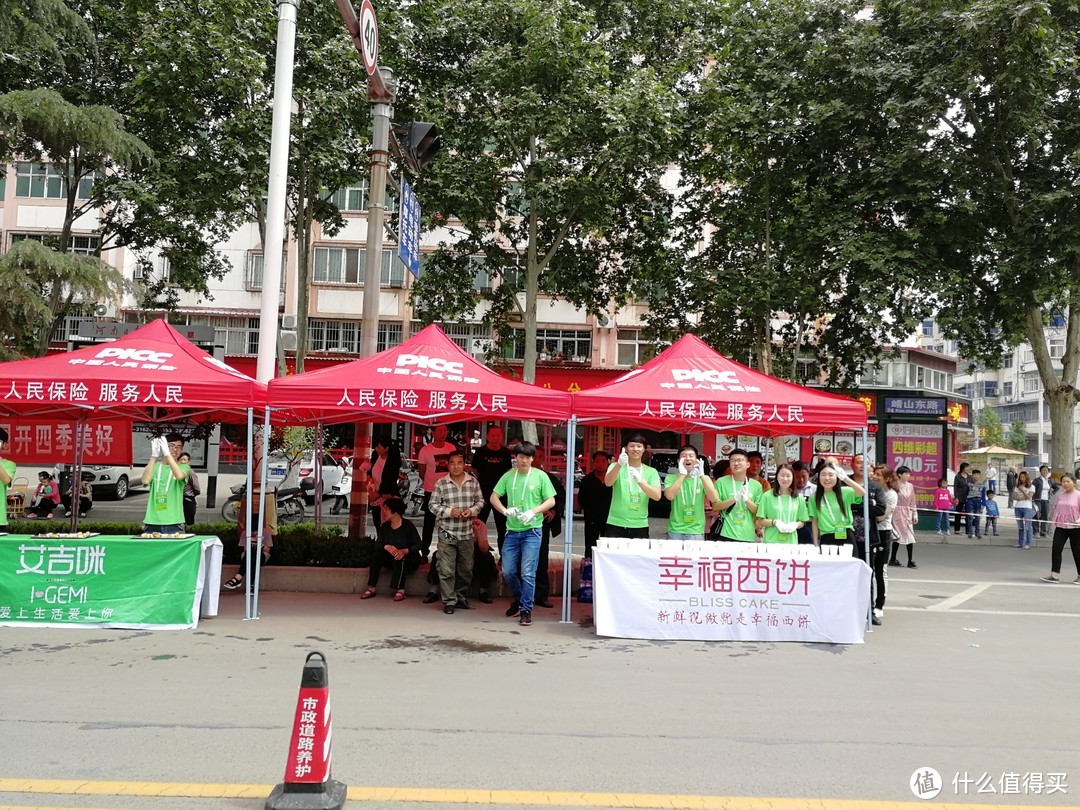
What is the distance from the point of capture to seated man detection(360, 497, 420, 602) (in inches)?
367

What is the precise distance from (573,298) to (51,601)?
1613cm

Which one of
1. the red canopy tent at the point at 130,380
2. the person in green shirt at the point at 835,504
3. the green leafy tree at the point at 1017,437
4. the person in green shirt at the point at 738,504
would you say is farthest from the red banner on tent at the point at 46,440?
the green leafy tree at the point at 1017,437

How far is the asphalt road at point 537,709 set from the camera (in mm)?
4367

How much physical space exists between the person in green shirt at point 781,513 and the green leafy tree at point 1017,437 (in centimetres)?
6168

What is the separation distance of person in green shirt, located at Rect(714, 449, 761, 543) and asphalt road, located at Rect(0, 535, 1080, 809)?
1272 mm

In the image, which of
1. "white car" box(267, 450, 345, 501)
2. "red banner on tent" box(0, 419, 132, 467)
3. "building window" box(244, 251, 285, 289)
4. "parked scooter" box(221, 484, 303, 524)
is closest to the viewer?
"red banner on tent" box(0, 419, 132, 467)

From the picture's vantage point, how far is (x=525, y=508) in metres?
8.34

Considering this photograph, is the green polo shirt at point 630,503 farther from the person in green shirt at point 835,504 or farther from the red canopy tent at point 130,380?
the red canopy tent at point 130,380

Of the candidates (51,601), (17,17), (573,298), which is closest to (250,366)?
(573,298)

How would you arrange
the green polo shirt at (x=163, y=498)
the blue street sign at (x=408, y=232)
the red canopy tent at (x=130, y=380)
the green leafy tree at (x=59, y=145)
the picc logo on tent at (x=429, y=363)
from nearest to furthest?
the red canopy tent at (x=130, y=380)
the green polo shirt at (x=163, y=498)
the picc logo on tent at (x=429, y=363)
the blue street sign at (x=408, y=232)
the green leafy tree at (x=59, y=145)

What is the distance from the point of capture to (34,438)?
432 inches

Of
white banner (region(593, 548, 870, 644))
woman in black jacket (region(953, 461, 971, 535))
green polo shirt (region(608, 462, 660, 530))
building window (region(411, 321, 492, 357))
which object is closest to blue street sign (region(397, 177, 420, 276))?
green polo shirt (region(608, 462, 660, 530))

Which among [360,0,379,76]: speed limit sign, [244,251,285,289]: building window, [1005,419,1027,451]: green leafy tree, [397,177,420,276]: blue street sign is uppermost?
[244,251,285,289]: building window

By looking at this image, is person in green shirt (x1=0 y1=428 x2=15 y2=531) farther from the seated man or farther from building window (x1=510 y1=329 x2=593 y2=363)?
building window (x1=510 y1=329 x2=593 y2=363)
